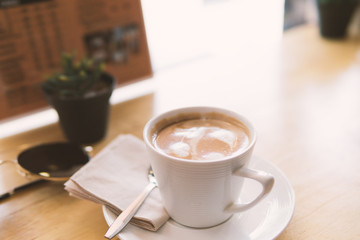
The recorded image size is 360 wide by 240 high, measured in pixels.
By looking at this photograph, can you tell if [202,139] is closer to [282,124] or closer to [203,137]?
[203,137]

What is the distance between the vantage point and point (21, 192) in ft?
2.15

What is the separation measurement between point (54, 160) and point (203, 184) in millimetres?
330

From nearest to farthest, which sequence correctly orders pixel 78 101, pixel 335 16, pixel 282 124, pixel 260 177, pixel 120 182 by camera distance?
pixel 260 177 < pixel 120 182 < pixel 78 101 < pixel 282 124 < pixel 335 16

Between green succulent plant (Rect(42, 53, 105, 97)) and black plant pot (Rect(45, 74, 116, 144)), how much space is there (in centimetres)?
3

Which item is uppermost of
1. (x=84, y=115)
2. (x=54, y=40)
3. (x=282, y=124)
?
(x=54, y=40)

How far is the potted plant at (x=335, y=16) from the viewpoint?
121cm

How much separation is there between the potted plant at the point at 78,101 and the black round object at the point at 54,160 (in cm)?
5

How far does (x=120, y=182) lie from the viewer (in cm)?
60

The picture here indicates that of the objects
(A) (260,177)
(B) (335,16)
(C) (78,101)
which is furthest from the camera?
(B) (335,16)

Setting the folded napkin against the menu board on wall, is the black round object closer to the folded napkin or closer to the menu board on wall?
the folded napkin

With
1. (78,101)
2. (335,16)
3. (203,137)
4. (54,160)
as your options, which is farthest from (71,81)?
(335,16)

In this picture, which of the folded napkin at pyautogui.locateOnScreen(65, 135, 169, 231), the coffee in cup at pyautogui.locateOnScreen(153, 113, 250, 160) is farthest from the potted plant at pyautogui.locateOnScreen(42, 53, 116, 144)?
the coffee in cup at pyautogui.locateOnScreen(153, 113, 250, 160)

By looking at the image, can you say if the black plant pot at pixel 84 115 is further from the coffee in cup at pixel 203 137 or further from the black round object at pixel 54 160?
the coffee in cup at pixel 203 137

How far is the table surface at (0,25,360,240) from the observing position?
584 millimetres
